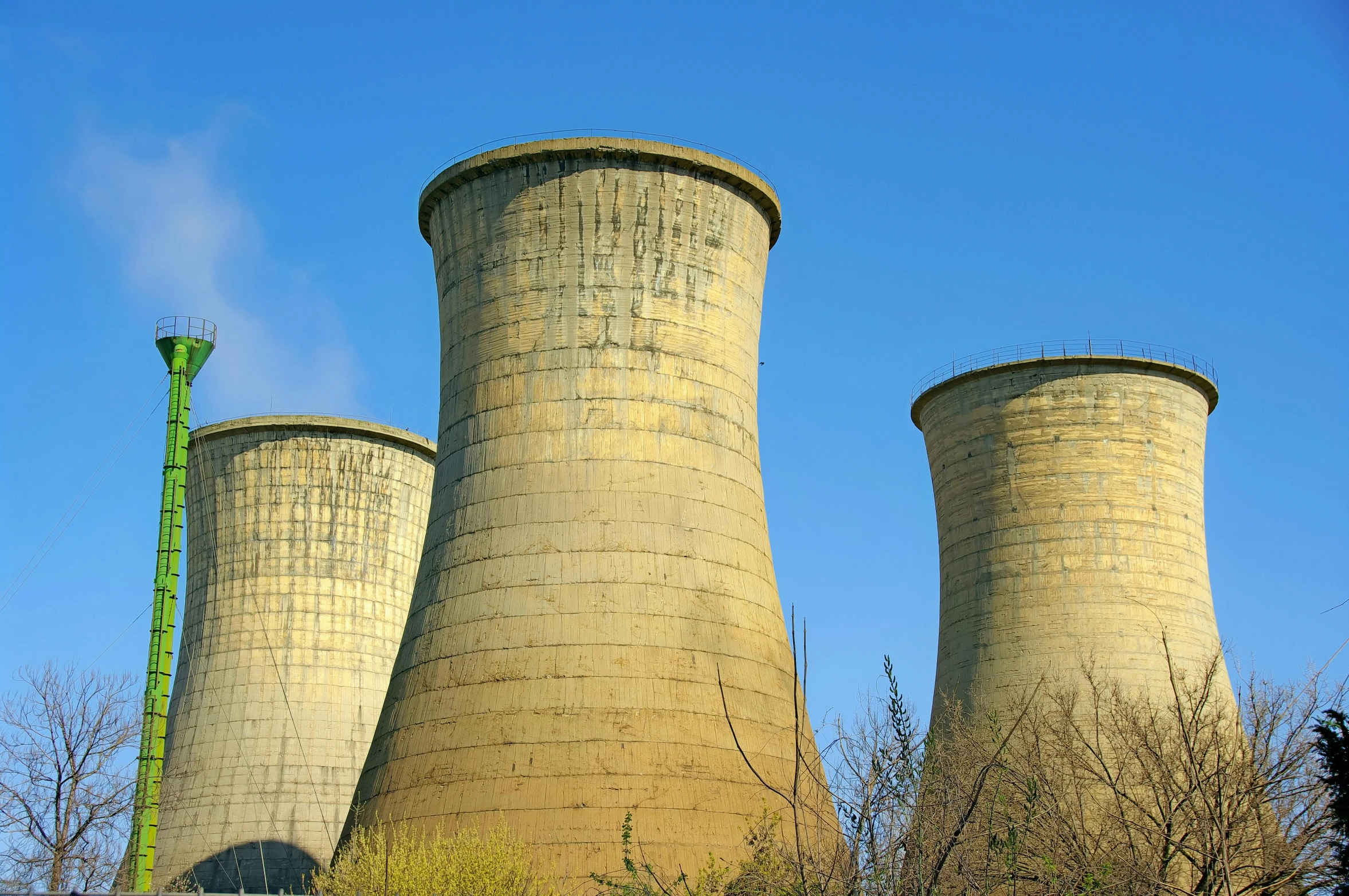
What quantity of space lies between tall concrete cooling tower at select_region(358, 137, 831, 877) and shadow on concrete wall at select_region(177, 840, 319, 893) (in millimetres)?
11909

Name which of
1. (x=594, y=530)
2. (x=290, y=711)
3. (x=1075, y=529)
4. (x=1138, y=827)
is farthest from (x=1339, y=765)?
(x=290, y=711)

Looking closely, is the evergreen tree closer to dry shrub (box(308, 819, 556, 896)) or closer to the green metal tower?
dry shrub (box(308, 819, 556, 896))

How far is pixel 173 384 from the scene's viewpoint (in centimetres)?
2578

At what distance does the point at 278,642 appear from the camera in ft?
94.8

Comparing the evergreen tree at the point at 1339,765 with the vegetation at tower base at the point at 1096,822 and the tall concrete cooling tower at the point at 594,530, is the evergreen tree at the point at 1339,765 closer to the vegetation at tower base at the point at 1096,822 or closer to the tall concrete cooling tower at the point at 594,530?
the vegetation at tower base at the point at 1096,822

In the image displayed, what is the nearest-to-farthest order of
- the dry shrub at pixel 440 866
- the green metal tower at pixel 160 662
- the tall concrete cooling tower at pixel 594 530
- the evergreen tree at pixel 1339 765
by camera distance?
the evergreen tree at pixel 1339 765, the dry shrub at pixel 440 866, the tall concrete cooling tower at pixel 594 530, the green metal tower at pixel 160 662

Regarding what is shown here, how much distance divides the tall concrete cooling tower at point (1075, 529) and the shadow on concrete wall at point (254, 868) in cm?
1270

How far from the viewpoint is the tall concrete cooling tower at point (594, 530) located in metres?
16.5

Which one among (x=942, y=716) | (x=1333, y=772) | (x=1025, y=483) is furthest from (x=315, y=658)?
(x=1333, y=772)

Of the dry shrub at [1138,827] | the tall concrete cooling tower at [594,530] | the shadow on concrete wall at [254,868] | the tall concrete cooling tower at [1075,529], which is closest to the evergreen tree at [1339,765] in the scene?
Result: the dry shrub at [1138,827]

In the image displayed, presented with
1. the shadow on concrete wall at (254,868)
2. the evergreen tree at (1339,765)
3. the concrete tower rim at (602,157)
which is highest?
the concrete tower rim at (602,157)

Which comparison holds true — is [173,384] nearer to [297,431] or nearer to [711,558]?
[297,431]

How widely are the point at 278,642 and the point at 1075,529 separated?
15053 mm

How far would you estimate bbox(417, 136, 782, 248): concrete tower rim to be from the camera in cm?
1867
